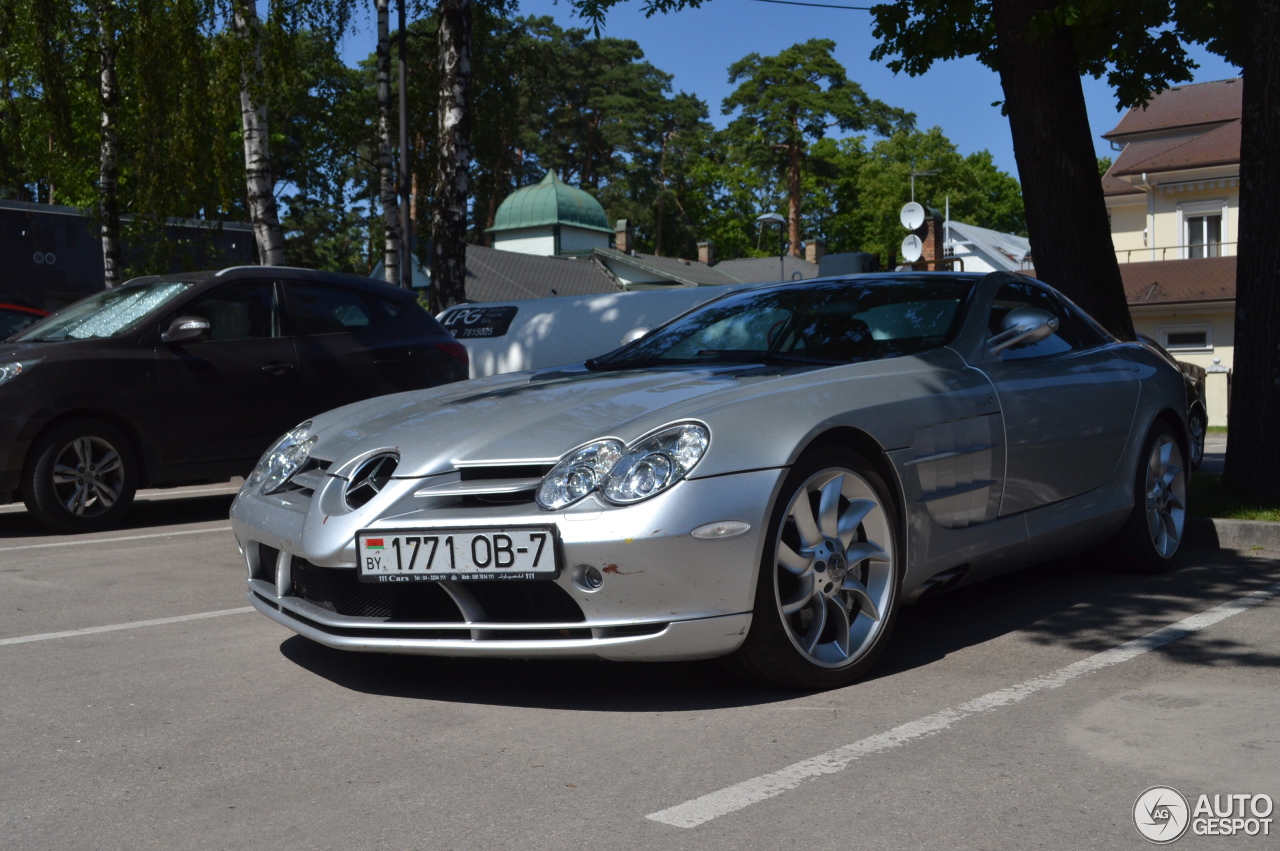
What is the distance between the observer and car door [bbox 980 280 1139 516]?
521 cm

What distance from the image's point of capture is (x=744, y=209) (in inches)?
2891

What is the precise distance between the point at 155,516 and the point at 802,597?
650cm

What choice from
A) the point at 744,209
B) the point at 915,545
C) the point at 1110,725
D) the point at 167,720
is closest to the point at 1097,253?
the point at 915,545

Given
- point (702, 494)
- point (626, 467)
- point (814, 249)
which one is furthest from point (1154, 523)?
point (814, 249)

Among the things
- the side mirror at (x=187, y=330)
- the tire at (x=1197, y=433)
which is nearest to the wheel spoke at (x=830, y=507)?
the side mirror at (x=187, y=330)

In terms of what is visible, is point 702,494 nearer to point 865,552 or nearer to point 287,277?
point 865,552

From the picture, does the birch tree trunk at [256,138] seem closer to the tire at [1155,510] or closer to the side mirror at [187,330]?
the side mirror at [187,330]

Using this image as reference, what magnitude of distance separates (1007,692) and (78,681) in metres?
2.96

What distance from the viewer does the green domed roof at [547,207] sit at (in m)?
61.7

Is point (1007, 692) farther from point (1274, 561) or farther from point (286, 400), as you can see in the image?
point (286, 400)

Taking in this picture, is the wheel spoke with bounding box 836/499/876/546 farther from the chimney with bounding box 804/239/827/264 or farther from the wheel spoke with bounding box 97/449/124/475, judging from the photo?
the chimney with bounding box 804/239/827/264

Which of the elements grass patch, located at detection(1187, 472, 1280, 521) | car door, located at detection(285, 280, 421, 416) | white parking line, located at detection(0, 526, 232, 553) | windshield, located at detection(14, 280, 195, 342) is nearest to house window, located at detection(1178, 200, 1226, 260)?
grass patch, located at detection(1187, 472, 1280, 521)
